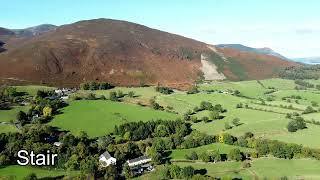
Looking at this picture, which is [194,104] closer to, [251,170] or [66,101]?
[66,101]

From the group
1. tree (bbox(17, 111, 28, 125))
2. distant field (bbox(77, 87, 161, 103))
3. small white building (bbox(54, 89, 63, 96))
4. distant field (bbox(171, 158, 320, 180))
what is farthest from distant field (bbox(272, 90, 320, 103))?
tree (bbox(17, 111, 28, 125))

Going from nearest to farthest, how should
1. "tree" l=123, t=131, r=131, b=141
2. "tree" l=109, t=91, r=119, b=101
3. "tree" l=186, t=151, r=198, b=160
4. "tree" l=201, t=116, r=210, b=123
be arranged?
"tree" l=186, t=151, r=198, b=160 → "tree" l=123, t=131, r=131, b=141 → "tree" l=201, t=116, r=210, b=123 → "tree" l=109, t=91, r=119, b=101

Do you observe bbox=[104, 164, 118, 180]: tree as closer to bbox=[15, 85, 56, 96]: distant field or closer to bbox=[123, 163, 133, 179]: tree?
bbox=[123, 163, 133, 179]: tree

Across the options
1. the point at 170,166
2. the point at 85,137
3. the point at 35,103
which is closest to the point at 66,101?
the point at 35,103

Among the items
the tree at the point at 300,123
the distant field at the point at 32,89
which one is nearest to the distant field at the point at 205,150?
the tree at the point at 300,123

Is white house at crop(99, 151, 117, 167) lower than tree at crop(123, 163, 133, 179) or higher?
higher
